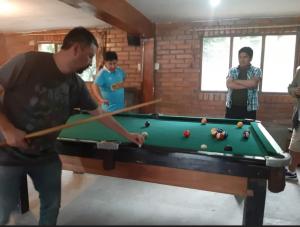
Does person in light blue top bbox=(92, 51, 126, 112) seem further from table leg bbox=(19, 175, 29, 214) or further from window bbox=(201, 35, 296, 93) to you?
window bbox=(201, 35, 296, 93)

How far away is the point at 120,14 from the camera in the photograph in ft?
11.4

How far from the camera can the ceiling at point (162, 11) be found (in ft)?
11.5

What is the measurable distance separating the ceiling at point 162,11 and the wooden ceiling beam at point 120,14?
10cm

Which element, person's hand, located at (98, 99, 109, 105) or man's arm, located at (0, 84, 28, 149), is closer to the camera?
man's arm, located at (0, 84, 28, 149)

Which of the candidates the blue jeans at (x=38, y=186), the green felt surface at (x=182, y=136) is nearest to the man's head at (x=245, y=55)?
the green felt surface at (x=182, y=136)

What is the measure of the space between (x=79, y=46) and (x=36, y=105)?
1.18 ft

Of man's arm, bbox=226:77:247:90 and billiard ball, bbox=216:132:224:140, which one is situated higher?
man's arm, bbox=226:77:247:90

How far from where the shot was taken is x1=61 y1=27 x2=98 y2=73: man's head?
1312 mm

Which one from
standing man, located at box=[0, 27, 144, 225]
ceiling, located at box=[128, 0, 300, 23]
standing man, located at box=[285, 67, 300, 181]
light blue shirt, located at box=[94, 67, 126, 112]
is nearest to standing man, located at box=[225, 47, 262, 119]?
standing man, located at box=[285, 67, 300, 181]

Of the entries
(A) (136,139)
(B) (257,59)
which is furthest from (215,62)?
(A) (136,139)

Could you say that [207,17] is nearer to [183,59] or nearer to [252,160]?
[183,59]

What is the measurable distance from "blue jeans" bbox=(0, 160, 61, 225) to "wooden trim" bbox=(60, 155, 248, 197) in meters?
0.36

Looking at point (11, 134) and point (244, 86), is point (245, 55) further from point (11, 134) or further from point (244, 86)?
point (11, 134)

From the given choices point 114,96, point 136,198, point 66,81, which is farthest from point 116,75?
point 66,81
